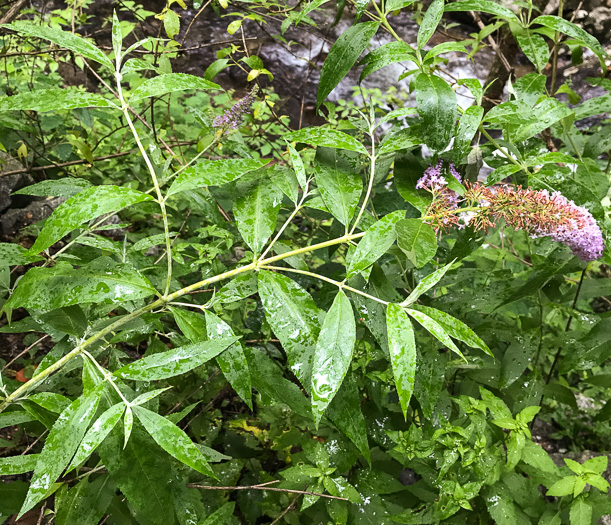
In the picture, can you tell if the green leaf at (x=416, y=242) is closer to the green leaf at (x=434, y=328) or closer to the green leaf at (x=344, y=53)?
the green leaf at (x=434, y=328)

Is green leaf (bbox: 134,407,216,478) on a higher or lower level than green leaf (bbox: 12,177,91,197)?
lower

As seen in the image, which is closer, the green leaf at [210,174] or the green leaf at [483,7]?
the green leaf at [210,174]

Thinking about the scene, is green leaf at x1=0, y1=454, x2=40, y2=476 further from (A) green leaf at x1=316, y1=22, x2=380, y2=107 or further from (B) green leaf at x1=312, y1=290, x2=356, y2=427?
(A) green leaf at x1=316, y1=22, x2=380, y2=107

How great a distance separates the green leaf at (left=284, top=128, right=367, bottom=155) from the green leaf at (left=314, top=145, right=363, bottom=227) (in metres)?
0.07

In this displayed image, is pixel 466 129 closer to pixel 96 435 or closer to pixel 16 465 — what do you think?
pixel 96 435

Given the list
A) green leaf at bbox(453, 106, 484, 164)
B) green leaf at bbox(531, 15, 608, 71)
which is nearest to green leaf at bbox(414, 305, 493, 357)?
green leaf at bbox(453, 106, 484, 164)

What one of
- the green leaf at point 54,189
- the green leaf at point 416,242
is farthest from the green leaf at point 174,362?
the green leaf at point 54,189

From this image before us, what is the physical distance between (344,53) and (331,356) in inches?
30.2

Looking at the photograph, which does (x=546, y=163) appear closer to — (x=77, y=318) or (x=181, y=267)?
(x=181, y=267)

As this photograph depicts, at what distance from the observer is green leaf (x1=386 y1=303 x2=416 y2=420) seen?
2.56ft

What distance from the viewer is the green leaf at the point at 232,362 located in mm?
890

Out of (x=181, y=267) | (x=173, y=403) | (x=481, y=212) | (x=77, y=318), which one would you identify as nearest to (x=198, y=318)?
(x=77, y=318)

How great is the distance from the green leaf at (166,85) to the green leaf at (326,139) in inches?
8.0

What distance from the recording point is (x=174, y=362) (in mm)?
814
